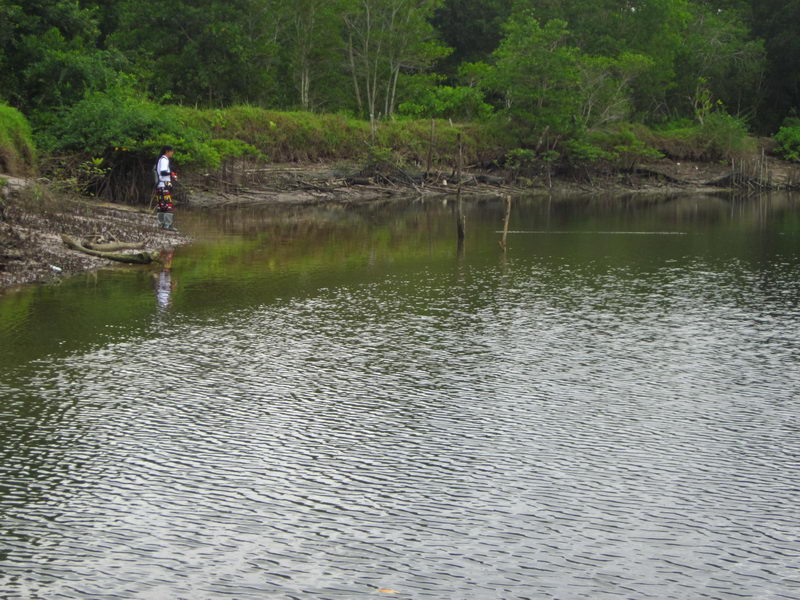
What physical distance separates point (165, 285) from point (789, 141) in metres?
58.5

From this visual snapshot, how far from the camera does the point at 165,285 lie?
19.5 meters

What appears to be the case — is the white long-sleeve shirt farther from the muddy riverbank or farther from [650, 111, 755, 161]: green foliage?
[650, 111, 755, 161]: green foliage

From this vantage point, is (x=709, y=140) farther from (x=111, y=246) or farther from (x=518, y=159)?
(x=111, y=246)

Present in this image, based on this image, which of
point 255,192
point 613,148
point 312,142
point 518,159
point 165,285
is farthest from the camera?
point 613,148

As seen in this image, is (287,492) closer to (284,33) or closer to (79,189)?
(79,189)

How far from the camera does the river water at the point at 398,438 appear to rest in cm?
715

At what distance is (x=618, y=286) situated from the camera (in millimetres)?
20297

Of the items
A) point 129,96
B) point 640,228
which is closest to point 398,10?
point 129,96

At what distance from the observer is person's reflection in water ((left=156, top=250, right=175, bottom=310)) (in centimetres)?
1767

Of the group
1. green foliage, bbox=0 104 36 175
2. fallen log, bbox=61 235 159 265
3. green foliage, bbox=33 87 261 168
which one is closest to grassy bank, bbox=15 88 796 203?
green foliage, bbox=33 87 261 168

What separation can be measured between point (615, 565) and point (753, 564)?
3.05ft

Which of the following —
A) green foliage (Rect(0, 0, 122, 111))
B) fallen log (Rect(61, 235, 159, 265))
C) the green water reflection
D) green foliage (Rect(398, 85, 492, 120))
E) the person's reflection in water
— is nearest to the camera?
the green water reflection

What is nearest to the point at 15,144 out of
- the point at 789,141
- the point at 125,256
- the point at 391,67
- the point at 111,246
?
the point at 111,246

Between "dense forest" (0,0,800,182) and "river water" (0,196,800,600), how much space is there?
19.4 m
